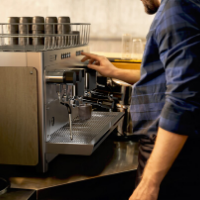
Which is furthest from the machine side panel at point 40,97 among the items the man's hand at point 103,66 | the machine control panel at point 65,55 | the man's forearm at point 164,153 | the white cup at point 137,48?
the white cup at point 137,48

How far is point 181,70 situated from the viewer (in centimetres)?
56

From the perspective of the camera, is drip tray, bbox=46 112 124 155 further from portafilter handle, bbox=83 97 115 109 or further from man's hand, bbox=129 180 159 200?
man's hand, bbox=129 180 159 200

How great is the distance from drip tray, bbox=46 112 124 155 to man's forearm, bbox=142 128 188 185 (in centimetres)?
41

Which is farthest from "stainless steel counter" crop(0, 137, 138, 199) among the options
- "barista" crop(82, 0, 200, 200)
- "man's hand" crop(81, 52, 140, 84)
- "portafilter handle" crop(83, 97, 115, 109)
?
"barista" crop(82, 0, 200, 200)

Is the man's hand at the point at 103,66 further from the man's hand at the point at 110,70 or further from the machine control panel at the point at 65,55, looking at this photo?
the machine control panel at the point at 65,55

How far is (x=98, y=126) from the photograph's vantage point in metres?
1.22

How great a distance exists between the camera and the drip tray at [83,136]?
3.27ft

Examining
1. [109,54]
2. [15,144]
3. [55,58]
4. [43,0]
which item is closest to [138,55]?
[109,54]

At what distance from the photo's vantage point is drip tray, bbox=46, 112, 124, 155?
39.2 inches

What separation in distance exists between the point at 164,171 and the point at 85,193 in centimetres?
54

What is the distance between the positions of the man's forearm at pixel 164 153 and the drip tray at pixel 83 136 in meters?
0.41

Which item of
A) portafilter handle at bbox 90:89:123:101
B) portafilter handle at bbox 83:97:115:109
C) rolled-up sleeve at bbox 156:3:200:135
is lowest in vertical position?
portafilter handle at bbox 90:89:123:101

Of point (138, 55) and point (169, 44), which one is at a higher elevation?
point (169, 44)

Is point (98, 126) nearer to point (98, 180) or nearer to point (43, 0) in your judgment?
point (98, 180)
